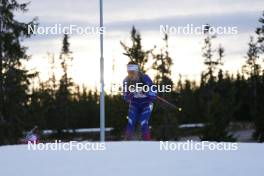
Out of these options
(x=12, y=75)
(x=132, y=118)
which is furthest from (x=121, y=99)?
(x=132, y=118)

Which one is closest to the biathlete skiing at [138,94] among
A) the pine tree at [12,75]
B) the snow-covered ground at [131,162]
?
the snow-covered ground at [131,162]

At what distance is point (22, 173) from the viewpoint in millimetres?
7613

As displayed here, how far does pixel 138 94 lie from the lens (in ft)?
42.6

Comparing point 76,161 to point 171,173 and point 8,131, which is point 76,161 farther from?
point 8,131

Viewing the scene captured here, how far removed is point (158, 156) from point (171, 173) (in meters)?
1.16

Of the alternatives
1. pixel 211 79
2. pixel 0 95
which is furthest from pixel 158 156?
pixel 211 79

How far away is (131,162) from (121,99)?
110 ft

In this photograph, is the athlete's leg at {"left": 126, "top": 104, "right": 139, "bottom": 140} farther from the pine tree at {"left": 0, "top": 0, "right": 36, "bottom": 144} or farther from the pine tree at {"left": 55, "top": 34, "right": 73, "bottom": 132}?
the pine tree at {"left": 55, "top": 34, "right": 73, "bottom": 132}

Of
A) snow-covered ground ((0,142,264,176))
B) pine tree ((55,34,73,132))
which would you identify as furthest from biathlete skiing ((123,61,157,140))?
pine tree ((55,34,73,132))

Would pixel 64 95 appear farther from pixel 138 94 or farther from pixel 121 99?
pixel 138 94

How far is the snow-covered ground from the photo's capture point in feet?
25.1

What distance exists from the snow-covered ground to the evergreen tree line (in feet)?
18.6

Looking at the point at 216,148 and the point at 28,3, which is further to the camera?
the point at 28,3

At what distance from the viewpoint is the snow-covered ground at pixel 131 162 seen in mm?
7664
